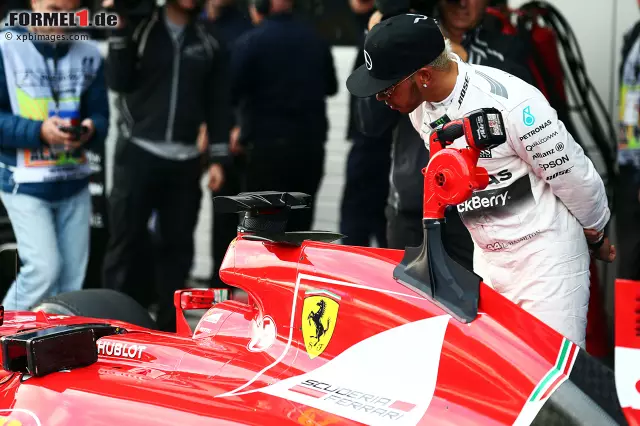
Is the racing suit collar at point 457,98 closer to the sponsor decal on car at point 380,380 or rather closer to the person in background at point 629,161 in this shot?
the sponsor decal on car at point 380,380

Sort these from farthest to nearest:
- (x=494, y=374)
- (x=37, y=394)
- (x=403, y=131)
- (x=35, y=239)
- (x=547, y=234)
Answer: (x=35, y=239) → (x=403, y=131) → (x=547, y=234) → (x=37, y=394) → (x=494, y=374)

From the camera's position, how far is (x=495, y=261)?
346 cm

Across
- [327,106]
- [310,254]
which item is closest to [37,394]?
[310,254]

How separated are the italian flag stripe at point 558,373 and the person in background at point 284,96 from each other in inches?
142

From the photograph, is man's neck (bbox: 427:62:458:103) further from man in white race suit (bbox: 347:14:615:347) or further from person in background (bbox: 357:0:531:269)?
person in background (bbox: 357:0:531:269)

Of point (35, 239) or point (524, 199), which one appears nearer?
point (524, 199)

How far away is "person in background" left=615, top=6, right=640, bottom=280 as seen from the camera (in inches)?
223

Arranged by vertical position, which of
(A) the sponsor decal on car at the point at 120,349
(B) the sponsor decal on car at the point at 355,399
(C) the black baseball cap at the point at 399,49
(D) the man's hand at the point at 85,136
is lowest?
(A) the sponsor decal on car at the point at 120,349

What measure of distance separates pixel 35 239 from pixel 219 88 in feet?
5.33

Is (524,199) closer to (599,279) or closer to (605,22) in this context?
(599,279)

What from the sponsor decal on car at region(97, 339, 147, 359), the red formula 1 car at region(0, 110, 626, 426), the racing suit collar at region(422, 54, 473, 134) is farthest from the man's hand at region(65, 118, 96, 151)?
the racing suit collar at region(422, 54, 473, 134)

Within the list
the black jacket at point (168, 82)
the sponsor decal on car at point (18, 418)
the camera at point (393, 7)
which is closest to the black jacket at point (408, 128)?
the camera at point (393, 7)

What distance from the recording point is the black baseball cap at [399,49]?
318 centimetres

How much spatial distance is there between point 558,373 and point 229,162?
4194 millimetres
